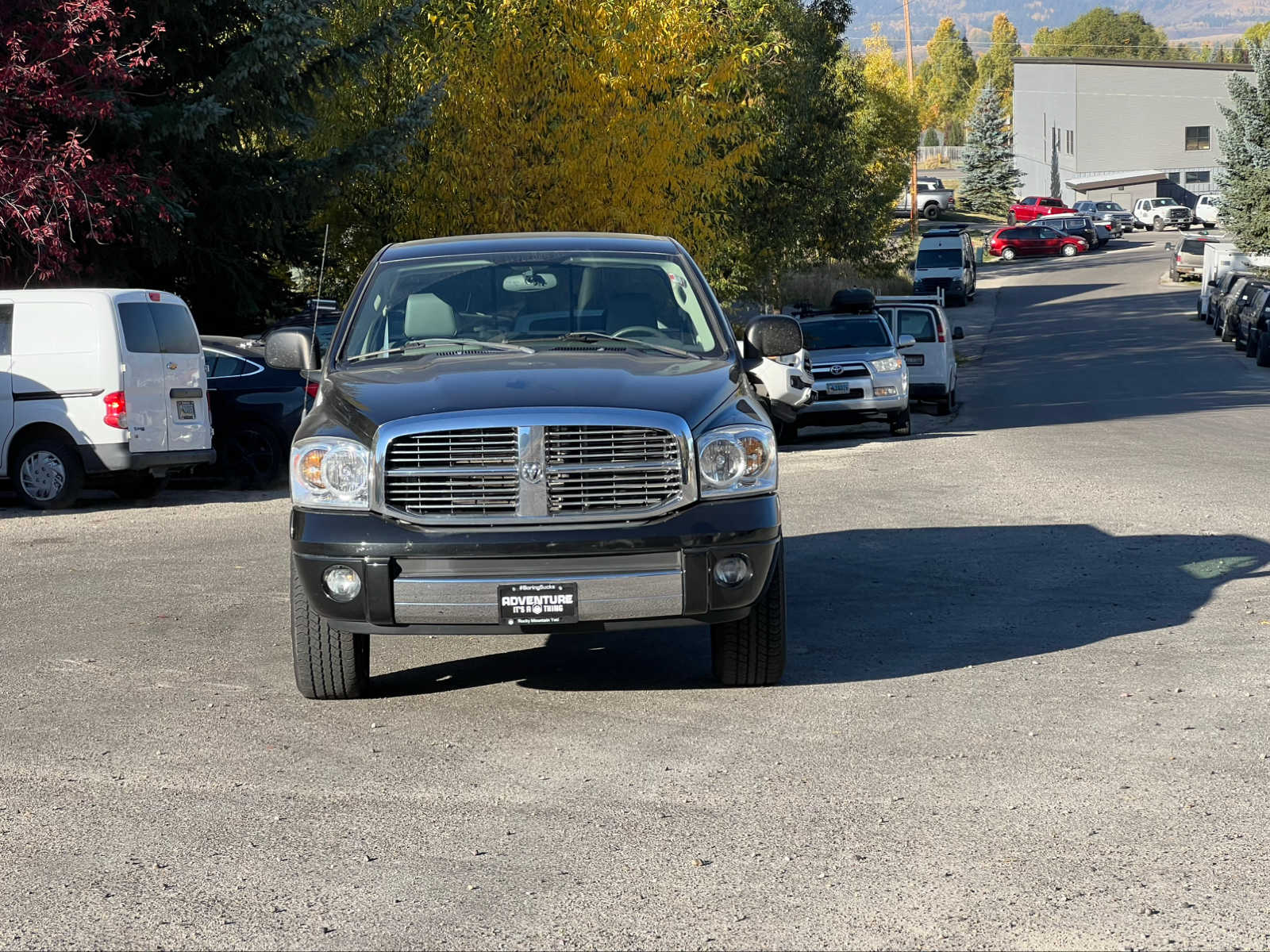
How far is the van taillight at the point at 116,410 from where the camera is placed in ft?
50.2

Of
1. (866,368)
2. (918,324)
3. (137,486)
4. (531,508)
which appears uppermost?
(531,508)

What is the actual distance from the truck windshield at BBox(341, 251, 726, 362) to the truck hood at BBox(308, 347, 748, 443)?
0.26 m

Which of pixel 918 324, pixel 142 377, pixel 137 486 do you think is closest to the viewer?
pixel 142 377

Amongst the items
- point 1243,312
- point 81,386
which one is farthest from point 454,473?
point 1243,312

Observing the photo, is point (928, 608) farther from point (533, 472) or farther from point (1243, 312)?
point (1243, 312)

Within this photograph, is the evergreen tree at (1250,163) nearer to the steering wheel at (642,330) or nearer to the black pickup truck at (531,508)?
the steering wheel at (642,330)

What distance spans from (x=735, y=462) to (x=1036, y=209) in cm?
8266

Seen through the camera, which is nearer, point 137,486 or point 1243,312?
point 137,486

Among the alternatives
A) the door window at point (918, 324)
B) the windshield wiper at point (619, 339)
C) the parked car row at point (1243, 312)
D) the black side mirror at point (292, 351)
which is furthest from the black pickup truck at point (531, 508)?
the parked car row at point (1243, 312)

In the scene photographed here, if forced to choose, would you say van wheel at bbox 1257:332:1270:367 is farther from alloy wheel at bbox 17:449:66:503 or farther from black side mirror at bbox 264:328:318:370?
black side mirror at bbox 264:328:318:370

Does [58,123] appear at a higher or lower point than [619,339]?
higher

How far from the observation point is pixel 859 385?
21.7 meters

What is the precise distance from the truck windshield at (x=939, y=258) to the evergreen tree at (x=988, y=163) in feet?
148

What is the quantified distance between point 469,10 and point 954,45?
549 feet
